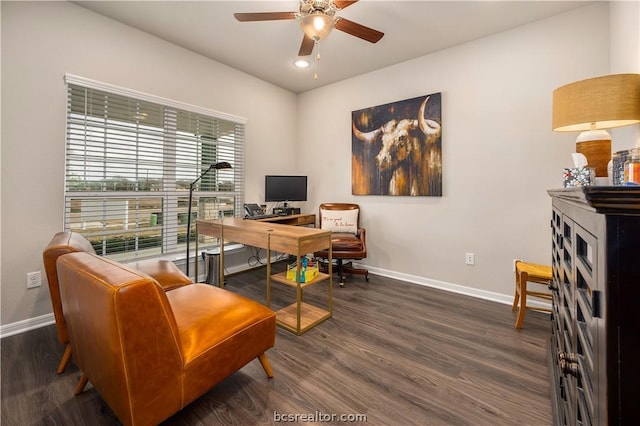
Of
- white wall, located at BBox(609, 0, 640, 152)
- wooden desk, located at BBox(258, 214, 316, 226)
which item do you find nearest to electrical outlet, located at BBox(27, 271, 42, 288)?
wooden desk, located at BBox(258, 214, 316, 226)

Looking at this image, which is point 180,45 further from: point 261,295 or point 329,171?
point 261,295

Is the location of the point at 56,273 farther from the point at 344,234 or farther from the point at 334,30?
the point at 334,30

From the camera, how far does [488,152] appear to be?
289 centimetres

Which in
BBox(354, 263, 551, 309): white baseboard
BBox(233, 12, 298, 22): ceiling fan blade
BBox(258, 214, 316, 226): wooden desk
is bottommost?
BBox(354, 263, 551, 309): white baseboard

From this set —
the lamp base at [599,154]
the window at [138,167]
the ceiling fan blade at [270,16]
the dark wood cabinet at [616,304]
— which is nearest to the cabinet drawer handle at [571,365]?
the dark wood cabinet at [616,304]

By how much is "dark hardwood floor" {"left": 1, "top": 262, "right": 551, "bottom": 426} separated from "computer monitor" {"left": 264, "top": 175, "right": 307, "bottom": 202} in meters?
2.02

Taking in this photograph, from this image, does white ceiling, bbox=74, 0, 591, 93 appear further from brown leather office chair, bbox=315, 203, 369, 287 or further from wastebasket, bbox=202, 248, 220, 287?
wastebasket, bbox=202, 248, 220, 287

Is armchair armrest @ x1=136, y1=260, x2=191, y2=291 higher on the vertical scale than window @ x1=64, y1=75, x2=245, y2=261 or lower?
lower

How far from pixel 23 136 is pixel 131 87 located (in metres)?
0.99

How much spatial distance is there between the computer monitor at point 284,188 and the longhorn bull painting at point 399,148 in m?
0.76

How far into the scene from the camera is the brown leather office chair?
3.30 m

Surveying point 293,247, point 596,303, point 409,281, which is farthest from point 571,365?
point 409,281

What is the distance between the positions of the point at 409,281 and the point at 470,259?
0.76 m

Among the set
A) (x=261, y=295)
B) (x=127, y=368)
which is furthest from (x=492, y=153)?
(x=127, y=368)
